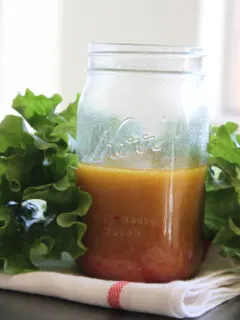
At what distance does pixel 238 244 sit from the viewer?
0.74 m

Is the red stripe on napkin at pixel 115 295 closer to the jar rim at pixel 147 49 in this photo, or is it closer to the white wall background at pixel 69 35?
the jar rim at pixel 147 49

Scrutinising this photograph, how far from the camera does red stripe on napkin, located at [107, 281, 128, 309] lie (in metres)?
0.64

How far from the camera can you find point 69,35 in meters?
1.65

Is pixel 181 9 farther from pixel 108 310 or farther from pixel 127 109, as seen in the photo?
pixel 108 310

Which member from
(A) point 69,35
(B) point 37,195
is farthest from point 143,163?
(A) point 69,35

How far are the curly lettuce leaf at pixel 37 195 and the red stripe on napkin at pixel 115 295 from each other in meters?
0.07

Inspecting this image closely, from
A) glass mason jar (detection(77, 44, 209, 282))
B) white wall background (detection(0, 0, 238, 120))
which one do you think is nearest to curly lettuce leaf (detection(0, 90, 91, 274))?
glass mason jar (detection(77, 44, 209, 282))

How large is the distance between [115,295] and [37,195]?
5.5 inches

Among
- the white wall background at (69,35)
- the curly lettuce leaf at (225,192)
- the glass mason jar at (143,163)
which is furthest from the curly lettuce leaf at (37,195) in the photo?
the white wall background at (69,35)

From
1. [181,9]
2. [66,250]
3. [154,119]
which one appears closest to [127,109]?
[154,119]

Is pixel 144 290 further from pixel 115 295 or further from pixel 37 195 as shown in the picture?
pixel 37 195

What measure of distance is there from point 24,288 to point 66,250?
0.06 m

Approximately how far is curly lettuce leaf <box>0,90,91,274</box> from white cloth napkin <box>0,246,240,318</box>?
1.1 inches

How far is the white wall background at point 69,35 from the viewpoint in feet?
4.83
